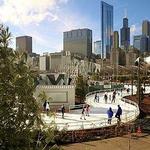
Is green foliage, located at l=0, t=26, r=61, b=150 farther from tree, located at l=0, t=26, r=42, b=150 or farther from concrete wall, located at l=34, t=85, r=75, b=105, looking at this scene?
concrete wall, located at l=34, t=85, r=75, b=105

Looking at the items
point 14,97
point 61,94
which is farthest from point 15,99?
point 61,94

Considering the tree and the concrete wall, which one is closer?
the tree

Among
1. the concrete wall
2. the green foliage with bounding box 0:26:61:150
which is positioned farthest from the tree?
the concrete wall

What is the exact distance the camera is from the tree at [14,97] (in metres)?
7.63

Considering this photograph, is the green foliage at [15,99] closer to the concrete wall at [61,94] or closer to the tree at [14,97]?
the tree at [14,97]

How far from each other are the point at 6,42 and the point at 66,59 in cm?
18995

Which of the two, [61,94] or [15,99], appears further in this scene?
[61,94]

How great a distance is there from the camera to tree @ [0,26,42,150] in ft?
25.0

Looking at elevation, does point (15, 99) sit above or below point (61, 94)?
above

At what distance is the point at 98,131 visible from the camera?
24.0m

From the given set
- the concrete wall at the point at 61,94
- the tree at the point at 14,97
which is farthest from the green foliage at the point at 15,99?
the concrete wall at the point at 61,94

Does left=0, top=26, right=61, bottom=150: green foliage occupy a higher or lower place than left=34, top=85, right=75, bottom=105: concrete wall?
higher

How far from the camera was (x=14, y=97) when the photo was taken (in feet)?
25.4

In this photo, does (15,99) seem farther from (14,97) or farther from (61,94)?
(61,94)
